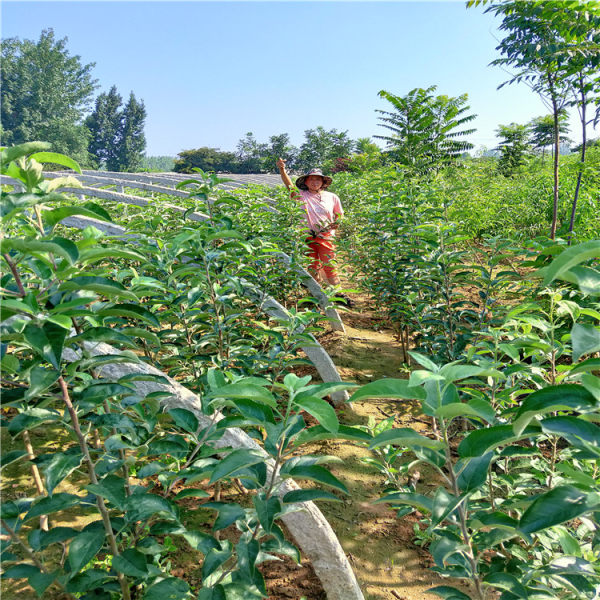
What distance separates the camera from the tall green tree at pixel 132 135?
5772cm

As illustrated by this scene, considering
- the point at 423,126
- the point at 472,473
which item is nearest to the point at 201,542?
the point at 472,473

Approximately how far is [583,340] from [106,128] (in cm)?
6783

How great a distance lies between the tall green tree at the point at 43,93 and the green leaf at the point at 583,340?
5063 cm

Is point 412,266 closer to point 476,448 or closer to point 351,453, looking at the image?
point 351,453

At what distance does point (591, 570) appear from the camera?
2.92 feet

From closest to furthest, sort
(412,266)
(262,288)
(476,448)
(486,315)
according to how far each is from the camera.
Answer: (476,448), (486,315), (262,288), (412,266)

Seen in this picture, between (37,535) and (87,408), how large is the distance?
1.31 feet

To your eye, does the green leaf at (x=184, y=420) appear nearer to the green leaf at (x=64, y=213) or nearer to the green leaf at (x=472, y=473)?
the green leaf at (x=64, y=213)

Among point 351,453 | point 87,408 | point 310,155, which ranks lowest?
point 351,453

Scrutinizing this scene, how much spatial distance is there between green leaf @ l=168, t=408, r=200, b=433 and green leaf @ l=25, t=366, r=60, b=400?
1.24 ft

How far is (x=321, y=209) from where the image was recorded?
5.57 metres

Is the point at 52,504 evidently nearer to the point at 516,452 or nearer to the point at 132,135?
the point at 516,452

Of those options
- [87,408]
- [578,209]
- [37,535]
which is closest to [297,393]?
[87,408]

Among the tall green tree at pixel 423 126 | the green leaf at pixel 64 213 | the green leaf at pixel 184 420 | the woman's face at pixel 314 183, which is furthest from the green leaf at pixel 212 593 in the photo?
the tall green tree at pixel 423 126
